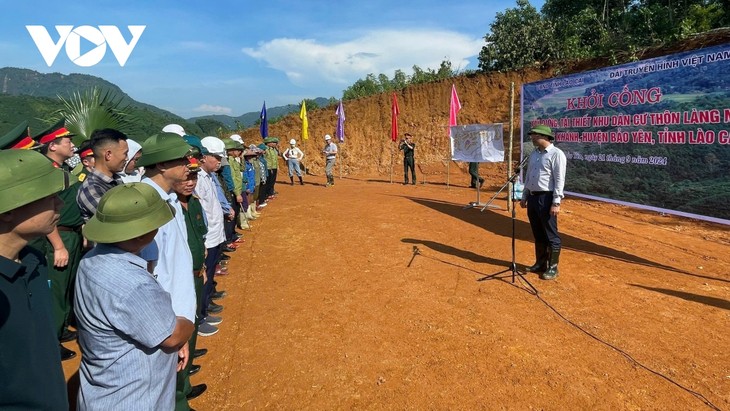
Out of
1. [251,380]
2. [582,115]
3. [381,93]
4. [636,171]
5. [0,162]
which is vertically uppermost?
[381,93]

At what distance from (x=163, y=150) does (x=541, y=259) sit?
4.59 metres

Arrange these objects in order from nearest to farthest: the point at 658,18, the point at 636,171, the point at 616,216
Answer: the point at 636,171, the point at 616,216, the point at 658,18

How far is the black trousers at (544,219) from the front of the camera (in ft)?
16.3

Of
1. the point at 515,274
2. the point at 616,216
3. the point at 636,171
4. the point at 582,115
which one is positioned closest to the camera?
the point at 515,274

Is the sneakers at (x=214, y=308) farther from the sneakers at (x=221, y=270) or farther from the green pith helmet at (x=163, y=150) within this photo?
the green pith helmet at (x=163, y=150)

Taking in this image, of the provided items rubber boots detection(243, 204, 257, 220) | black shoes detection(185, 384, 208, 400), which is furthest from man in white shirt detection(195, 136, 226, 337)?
rubber boots detection(243, 204, 257, 220)

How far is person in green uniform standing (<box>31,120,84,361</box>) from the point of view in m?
3.34

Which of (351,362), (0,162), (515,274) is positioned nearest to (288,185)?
(515,274)

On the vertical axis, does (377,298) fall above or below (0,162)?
below

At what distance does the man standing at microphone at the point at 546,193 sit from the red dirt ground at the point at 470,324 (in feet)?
1.21

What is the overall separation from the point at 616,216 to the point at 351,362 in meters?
7.54

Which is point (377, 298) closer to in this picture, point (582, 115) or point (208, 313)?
point (208, 313)

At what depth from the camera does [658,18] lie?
15.0m

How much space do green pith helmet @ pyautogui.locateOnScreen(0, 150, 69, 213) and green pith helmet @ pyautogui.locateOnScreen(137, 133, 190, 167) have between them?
3.00 ft
